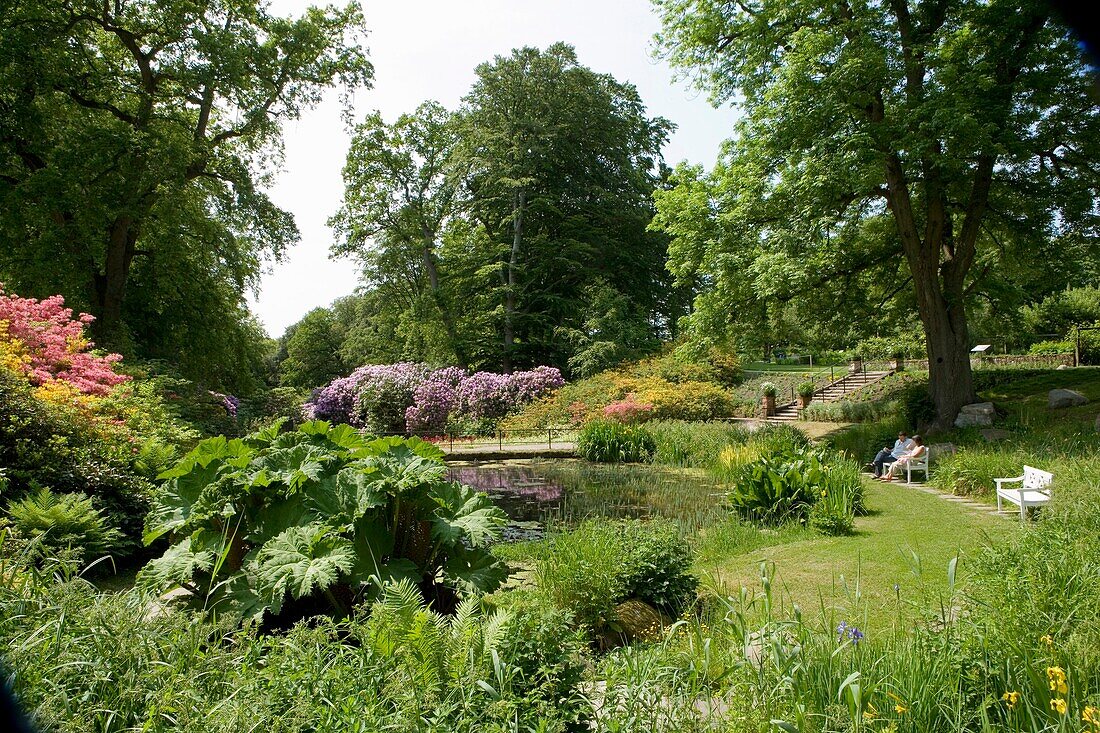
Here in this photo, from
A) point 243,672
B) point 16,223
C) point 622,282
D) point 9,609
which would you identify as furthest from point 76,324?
point 622,282

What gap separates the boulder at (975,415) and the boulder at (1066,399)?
1971mm

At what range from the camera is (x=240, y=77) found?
1650cm

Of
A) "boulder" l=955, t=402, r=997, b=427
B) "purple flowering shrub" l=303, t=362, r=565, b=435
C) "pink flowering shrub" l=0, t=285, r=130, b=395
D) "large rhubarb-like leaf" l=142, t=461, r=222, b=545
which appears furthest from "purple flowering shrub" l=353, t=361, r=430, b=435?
"large rhubarb-like leaf" l=142, t=461, r=222, b=545

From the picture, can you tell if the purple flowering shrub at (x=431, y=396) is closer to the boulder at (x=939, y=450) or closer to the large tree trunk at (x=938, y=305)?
the large tree trunk at (x=938, y=305)

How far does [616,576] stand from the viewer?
4.52 meters

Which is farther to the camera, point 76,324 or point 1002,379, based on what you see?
point 1002,379

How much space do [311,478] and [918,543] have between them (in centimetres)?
553

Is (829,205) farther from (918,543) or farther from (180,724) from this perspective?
(180,724)

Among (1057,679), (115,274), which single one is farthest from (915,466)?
(115,274)

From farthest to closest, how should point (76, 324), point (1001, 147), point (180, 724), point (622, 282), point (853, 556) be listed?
point (622, 282)
point (1001, 147)
point (76, 324)
point (853, 556)
point (180, 724)

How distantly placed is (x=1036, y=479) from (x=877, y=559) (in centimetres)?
266

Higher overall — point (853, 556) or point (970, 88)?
point (970, 88)

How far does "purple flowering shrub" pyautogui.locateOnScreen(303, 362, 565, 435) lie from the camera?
76.5 feet

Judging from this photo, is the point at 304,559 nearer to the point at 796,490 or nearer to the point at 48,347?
the point at 796,490
